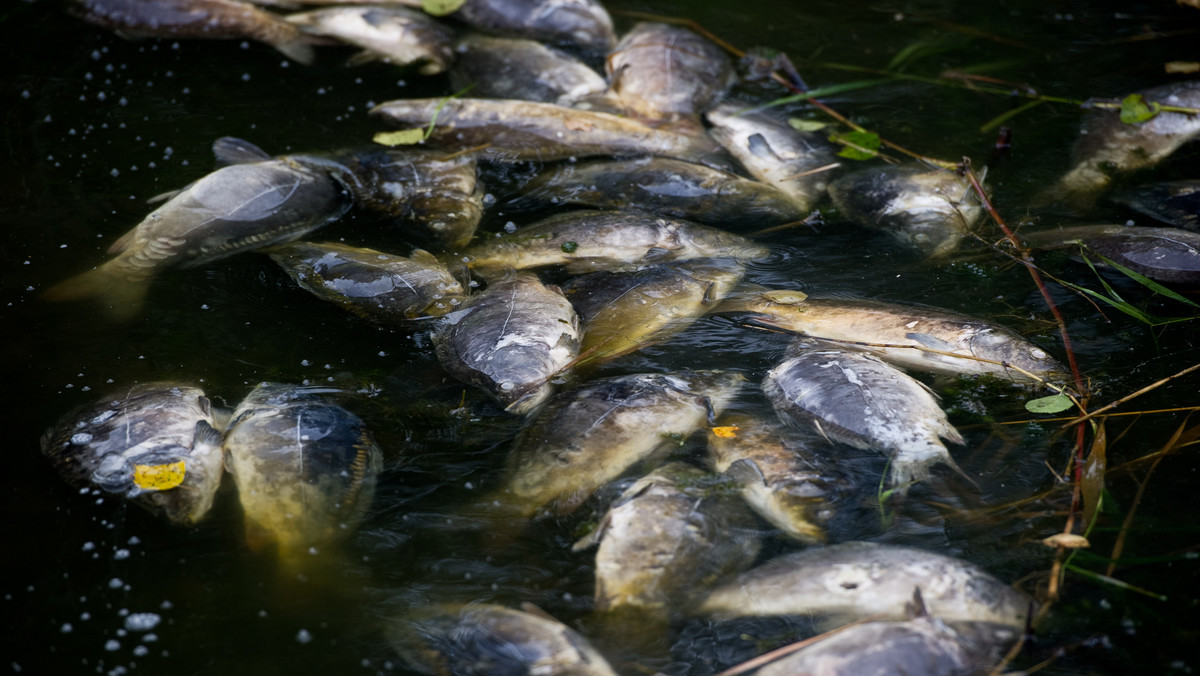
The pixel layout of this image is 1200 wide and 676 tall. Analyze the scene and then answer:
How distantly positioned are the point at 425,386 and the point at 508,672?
1.50 metres

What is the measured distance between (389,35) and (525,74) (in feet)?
3.76

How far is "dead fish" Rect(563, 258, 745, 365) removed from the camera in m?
3.74

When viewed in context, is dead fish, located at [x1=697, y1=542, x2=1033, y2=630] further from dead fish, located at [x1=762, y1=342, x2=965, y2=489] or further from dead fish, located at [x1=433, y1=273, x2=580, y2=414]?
dead fish, located at [x1=433, y1=273, x2=580, y2=414]

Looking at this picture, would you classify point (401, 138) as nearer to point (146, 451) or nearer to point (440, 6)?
point (440, 6)

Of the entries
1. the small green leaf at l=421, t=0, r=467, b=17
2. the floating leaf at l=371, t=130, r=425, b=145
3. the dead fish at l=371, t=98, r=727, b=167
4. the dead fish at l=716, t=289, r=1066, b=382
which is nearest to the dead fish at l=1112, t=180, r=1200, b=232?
the dead fish at l=716, t=289, r=1066, b=382

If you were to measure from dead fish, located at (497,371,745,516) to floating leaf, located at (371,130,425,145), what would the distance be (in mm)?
2407

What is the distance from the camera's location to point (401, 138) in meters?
5.07

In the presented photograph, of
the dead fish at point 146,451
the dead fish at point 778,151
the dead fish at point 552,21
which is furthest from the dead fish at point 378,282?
the dead fish at point 552,21

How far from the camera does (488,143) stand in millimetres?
5062

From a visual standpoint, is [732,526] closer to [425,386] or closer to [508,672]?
[508,672]

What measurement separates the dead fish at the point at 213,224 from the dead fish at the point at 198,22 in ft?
6.20

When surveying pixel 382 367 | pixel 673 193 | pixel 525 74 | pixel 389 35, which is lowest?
pixel 382 367

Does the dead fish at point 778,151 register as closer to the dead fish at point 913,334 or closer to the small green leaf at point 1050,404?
the dead fish at point 913,334

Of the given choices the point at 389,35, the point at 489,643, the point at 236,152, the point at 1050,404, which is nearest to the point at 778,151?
the point at 1050,404
